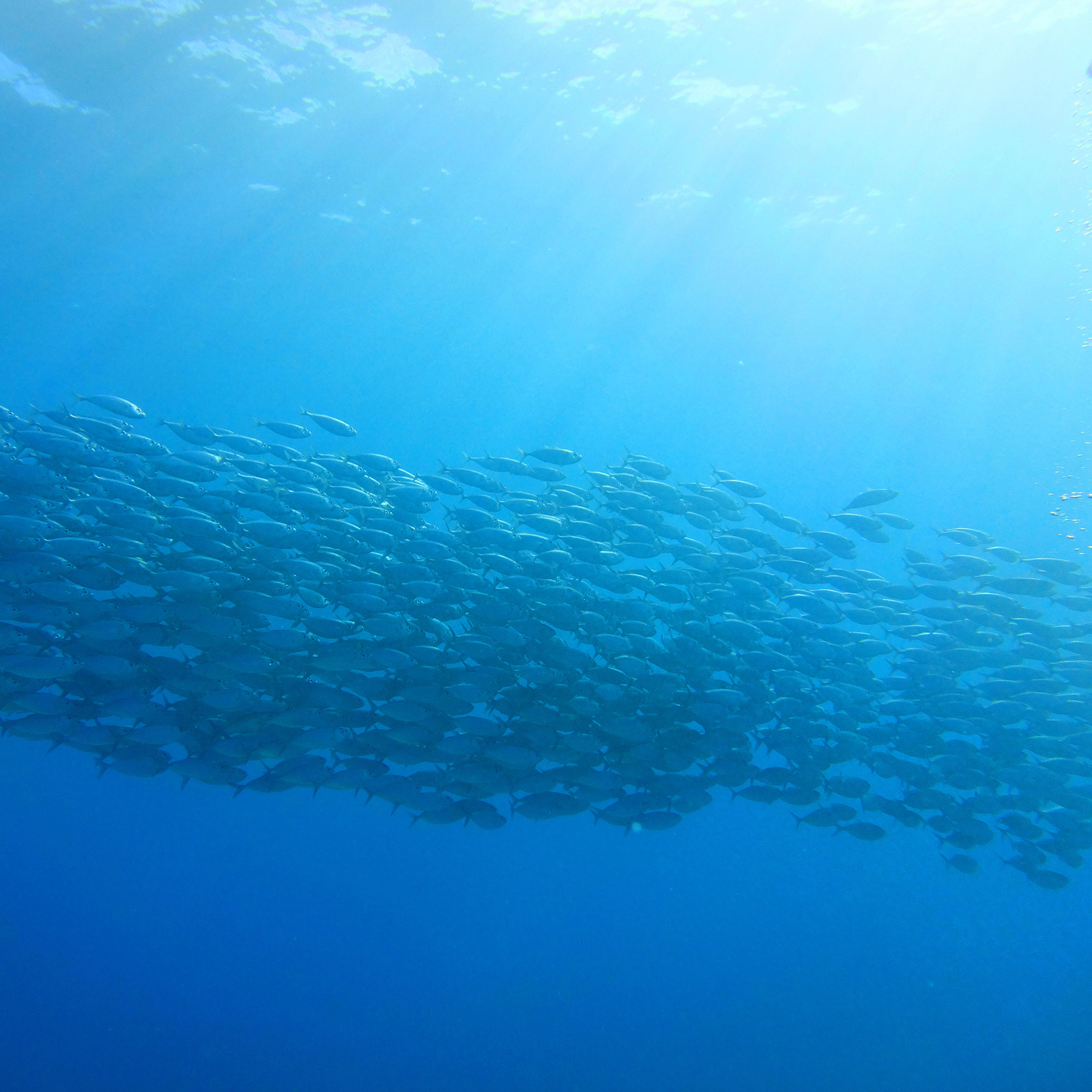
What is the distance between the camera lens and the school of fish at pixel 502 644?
621 centimetres

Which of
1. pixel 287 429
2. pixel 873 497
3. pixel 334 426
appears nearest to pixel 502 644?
pixel 287 429

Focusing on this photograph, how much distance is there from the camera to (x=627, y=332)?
101 feet

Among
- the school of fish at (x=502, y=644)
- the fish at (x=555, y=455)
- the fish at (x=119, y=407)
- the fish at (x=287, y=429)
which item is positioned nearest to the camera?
the school of fish at (x=502, y=644)

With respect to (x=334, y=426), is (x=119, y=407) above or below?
below

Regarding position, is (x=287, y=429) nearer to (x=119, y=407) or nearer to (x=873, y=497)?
(x=119, y=407)

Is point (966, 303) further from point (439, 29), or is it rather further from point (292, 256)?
point (292, 256)

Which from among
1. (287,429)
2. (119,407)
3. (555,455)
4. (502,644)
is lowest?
(502,644)

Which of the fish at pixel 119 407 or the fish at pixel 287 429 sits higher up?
the fish at pixel 287 429

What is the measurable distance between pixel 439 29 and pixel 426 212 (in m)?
7.50

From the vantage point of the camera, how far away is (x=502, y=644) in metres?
6.48

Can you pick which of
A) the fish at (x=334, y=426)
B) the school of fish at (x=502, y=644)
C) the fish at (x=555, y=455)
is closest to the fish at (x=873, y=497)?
the school of fish at (x=502, y=644)

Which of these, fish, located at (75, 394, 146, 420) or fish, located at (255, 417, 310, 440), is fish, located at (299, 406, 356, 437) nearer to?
fish, located at (255, 417, 310, 440)

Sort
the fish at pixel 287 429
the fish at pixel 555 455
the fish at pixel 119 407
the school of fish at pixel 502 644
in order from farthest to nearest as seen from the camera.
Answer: the fish at pixel 555 455, the fish at pixel 287 429, the fish at pixel 119 407, the school of fish at pixel 502 644

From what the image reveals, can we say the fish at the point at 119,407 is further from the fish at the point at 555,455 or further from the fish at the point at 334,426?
the fish at the point at 555,455
